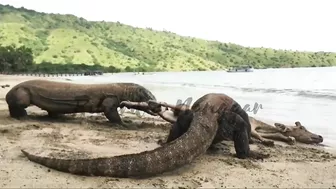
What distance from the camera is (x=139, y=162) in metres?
6.12

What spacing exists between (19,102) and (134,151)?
5.04 meters

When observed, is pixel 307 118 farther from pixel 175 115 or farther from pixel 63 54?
pixel 63 54

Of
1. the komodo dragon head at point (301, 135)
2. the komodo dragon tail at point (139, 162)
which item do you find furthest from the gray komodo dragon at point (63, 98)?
the komodo dragon tail at point (139, 162)

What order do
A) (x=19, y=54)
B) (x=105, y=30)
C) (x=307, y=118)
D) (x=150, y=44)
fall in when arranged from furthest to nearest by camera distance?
(x=105, y=30)
(x=150, y=44)
(x=19, y=54)
(x=307, y=118)

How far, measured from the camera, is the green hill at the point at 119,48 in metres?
129

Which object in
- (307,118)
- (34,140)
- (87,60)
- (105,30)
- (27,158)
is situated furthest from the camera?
(105,30)

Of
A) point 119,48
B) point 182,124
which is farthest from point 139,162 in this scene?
point 119,48

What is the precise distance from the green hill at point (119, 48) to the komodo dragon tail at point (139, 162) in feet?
371

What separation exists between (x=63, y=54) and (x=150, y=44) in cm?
4857

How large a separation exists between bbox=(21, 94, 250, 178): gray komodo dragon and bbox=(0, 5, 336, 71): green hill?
112m

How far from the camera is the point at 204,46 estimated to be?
627 ft

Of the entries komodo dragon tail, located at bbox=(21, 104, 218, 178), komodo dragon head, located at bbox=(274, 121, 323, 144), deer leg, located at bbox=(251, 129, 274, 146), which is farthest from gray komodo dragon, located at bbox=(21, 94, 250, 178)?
komodo dragon head, located at bbox=(274, 121, 323, 144)

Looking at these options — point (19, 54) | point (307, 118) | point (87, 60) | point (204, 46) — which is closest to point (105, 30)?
point (204, 46)

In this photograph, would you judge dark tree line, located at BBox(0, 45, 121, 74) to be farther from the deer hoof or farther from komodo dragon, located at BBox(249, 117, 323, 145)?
the deer hoof
